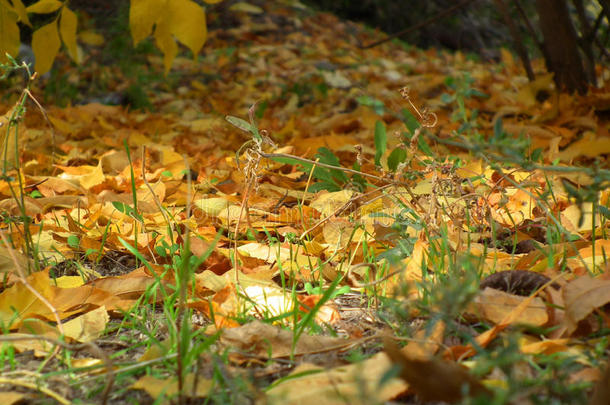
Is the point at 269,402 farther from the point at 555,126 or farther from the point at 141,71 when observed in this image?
the point at 141,71

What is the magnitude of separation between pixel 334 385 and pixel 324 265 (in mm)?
537

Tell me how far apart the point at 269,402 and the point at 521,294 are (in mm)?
500

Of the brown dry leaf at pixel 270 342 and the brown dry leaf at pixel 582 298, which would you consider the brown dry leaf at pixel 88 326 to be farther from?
the brown dry leaf at pixel 582 298

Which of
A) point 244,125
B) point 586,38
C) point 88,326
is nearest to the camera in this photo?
point 88,326

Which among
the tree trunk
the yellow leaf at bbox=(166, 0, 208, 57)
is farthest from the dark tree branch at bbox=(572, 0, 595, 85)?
the yellow leaf at bbox=(166, 0, 208, 57)

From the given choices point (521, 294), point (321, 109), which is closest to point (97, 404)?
point (521, 294)

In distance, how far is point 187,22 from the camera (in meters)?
1.38

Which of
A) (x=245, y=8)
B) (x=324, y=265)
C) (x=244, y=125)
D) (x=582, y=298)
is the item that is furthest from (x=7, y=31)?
(x=245, y=8)

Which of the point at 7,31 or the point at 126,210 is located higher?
the point at 7,31

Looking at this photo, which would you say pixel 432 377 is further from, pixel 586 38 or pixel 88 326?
pixel 586 38

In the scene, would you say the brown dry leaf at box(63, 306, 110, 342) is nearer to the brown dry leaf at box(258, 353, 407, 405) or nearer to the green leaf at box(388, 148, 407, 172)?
the brown dry leaf at box(258, 353, 407, 405)

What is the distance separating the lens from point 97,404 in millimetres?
770

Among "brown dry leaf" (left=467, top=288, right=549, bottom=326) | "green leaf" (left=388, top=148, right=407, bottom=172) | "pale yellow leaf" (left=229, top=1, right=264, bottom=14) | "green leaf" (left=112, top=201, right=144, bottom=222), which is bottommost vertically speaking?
"green leaf" (left=112, top=201, right=144, bottom=222)

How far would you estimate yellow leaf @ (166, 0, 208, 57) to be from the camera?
138 centimetres
